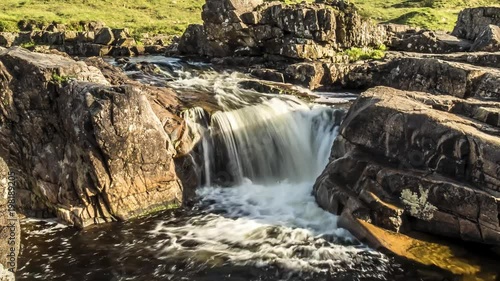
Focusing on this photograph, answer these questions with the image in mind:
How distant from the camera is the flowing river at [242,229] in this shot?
13930mm

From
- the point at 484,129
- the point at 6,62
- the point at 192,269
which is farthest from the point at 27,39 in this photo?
the point at 484,129

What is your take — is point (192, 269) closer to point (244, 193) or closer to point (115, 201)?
point (115, 201)

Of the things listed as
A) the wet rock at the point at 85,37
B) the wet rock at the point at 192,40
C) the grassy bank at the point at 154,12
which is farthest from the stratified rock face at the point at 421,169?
the grassy bank at the point at 154,12

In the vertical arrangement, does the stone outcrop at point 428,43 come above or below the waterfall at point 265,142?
above

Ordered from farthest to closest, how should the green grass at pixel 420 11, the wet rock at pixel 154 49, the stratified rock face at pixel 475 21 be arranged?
the green grass at pixel 420 11, the wet rock at pixel 154 49, the stratified rock face at pixel 475 21

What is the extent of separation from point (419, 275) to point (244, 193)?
345 inches

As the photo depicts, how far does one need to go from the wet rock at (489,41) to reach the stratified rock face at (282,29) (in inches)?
343

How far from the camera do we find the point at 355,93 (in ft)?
101

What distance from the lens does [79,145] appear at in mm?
17250

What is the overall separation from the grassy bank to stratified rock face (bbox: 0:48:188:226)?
5371cm

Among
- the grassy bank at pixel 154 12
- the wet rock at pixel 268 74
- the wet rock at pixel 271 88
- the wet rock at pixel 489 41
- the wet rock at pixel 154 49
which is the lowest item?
the wet rock at pixel 271 88

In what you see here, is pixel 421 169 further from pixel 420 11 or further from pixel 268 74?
pixel 420 11

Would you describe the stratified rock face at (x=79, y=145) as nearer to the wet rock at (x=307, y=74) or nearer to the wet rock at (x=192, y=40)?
the wet rock at (x=307, y=74)

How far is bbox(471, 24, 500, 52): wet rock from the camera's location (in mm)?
31625
